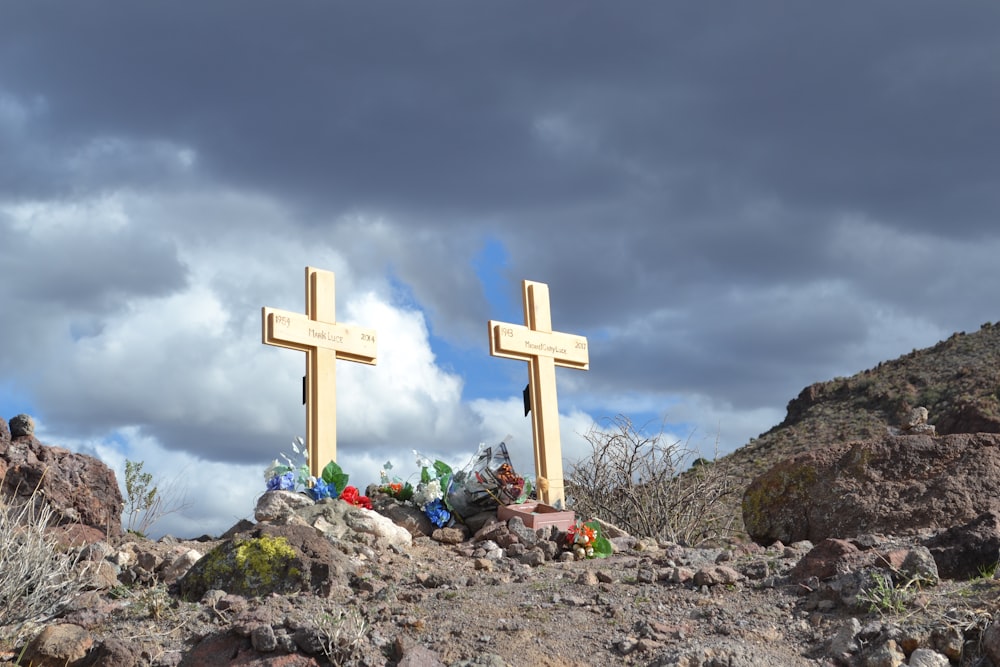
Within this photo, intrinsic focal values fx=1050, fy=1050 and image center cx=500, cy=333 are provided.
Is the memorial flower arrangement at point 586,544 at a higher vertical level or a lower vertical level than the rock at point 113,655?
higher

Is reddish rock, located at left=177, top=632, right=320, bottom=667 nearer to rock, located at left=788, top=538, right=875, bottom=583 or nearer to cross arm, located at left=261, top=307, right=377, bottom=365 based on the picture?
rock, located at left=788, top=538, right=875, bottom=583

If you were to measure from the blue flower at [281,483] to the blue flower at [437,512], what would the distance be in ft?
4.45

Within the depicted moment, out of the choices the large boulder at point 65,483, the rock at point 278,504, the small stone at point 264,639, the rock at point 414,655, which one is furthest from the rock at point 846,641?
the large boulder at point 65,483

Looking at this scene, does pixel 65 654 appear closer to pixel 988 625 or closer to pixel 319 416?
pixel 988 625

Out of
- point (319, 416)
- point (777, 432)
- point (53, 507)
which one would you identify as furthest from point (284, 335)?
point (777, 432)

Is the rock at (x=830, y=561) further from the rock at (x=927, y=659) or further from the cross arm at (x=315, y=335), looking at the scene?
the cross arm at (x=315, y=335)

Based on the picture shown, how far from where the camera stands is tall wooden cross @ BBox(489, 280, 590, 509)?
40.3 feet

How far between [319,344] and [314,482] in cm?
161

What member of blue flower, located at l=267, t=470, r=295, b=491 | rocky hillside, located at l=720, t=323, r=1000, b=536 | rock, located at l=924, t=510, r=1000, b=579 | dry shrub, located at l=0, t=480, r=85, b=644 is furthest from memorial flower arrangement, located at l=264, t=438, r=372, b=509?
rocky hillside, located at l=720, t=323, r=1000, b=536

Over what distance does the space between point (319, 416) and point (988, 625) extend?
25.5 ft

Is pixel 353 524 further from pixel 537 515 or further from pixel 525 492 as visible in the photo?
pixel 525 492

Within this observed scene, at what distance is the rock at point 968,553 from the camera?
6.00 m

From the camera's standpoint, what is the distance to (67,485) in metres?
8.39

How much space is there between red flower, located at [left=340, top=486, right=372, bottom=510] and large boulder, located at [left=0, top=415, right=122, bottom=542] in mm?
2243
